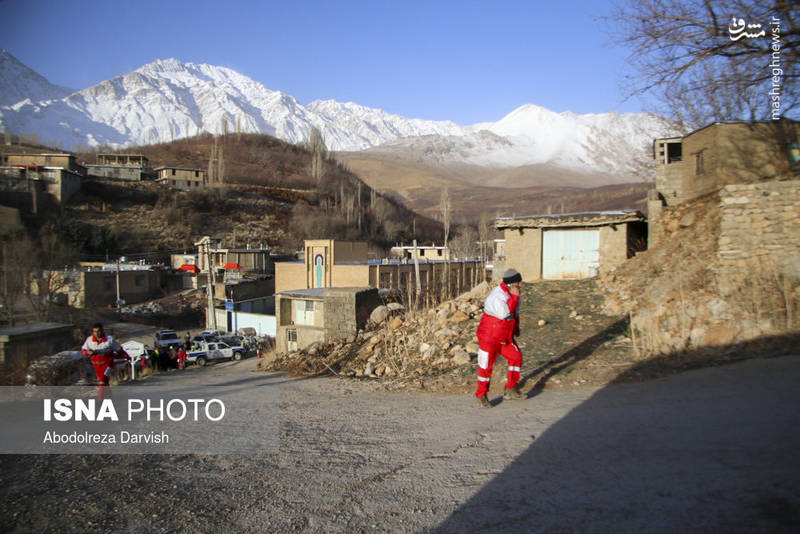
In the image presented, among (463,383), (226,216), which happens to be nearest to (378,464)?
(463,383)

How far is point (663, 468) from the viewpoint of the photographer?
367 centimetres

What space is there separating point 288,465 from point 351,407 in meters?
2.37

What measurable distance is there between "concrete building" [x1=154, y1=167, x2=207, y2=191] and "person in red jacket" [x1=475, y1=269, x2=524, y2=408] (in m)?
82.3

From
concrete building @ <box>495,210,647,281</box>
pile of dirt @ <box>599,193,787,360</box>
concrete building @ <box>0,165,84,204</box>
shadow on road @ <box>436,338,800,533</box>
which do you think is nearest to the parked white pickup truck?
concrete building @ <box>495,210,647,281</box>

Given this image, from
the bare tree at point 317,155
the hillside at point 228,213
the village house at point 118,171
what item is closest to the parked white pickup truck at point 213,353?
the hillside at point 228,213

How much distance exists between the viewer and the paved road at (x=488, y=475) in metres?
3.18

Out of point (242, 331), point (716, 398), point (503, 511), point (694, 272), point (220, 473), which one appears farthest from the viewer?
point (242, 331)

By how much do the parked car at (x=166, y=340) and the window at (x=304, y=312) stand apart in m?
8.92

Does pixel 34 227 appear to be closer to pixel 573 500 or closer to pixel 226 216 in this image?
pixel 226 216

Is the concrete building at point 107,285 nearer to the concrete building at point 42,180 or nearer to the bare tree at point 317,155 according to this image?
the concrete building at point 42,180

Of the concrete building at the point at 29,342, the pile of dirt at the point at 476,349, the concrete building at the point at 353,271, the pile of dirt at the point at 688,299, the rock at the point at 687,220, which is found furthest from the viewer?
the concrete building at the point at 353,271

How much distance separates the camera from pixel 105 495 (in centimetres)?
386

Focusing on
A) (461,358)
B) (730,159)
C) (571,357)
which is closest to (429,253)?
(730,159)

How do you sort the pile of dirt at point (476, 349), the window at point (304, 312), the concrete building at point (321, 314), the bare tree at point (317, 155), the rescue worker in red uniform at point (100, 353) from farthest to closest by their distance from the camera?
the bare tree at point (317, 155) < the window at point (304, 312) < the concrete building at point (321, 314) < the rescue worker in red uniform at point (100, 353) < the pile of dirt at point (476, 349)
